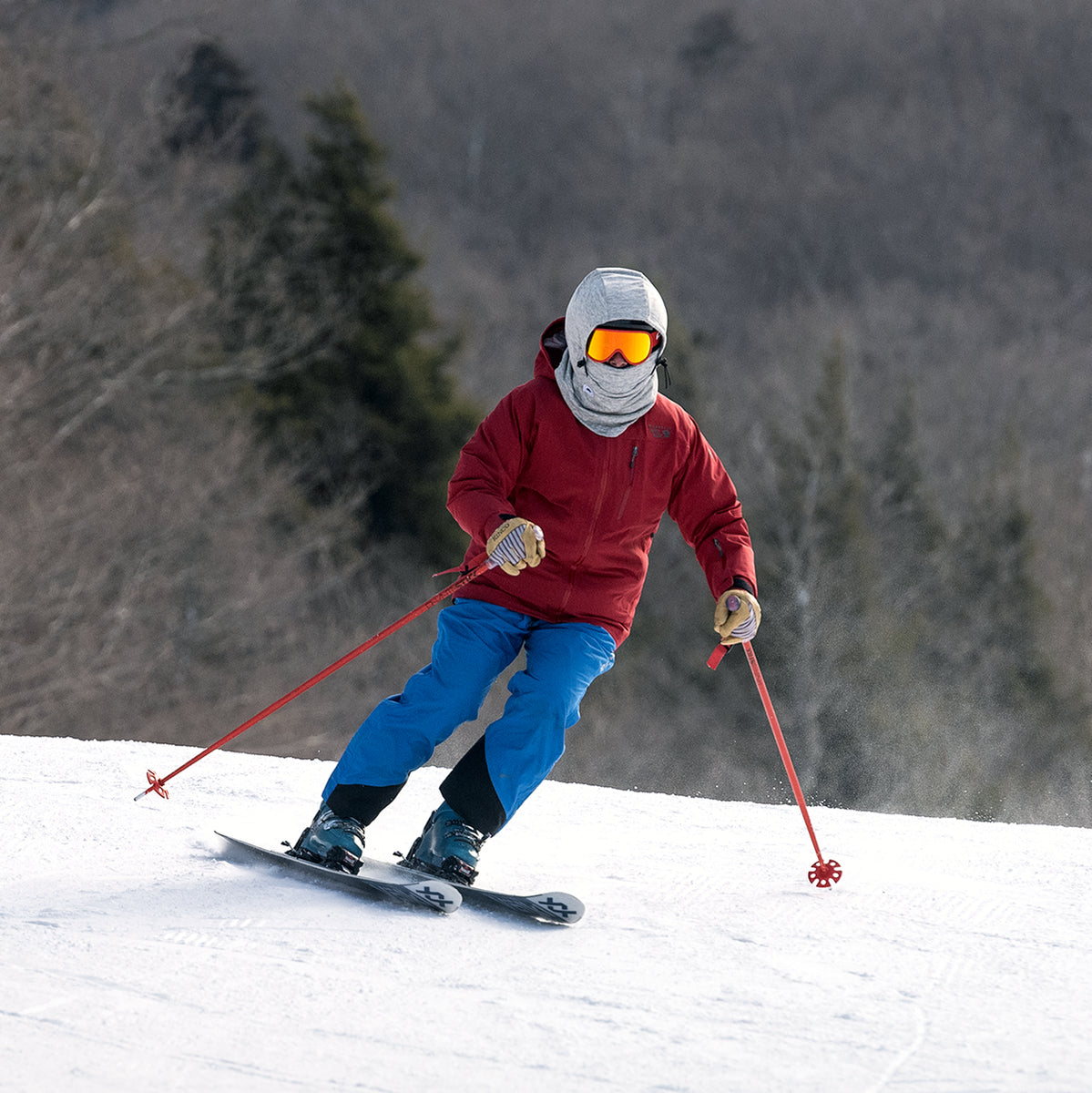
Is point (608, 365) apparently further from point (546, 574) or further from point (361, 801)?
point (361, 801)

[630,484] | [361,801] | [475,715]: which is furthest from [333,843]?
[630,484]

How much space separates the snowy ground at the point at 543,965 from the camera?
5.77 ft

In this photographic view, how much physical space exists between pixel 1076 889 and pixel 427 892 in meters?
1.43

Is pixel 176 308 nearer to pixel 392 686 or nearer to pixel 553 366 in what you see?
pixel 392 686

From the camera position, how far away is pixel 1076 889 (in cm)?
282

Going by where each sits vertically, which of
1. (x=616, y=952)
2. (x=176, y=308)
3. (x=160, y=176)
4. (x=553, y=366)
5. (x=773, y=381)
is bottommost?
(x=616, y=952)

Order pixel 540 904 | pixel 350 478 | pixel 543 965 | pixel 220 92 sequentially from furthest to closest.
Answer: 1. pixel 220 92
2. pixel 350 478
3. pixel 540 904
4. pixel 543 965

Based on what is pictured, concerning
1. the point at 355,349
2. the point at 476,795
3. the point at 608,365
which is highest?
the point at 355,349

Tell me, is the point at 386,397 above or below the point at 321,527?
above

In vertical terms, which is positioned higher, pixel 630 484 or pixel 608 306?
pixel 608 306

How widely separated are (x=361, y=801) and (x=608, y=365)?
99cm

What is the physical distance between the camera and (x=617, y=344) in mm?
2615

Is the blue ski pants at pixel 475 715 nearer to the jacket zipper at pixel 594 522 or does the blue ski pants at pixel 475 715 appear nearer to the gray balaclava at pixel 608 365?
the jacket zipper at pixel 594 522

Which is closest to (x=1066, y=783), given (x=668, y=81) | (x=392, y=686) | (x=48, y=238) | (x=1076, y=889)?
(x=392, y=686)
